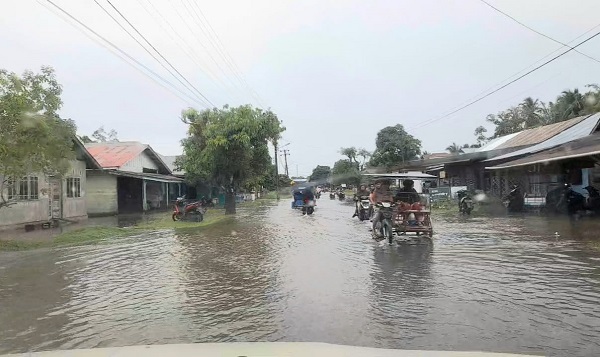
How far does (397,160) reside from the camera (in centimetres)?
5809

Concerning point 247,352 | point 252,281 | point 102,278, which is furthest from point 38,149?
point 247,352

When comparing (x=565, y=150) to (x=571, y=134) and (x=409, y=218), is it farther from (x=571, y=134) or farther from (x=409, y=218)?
(x=409, y=218)

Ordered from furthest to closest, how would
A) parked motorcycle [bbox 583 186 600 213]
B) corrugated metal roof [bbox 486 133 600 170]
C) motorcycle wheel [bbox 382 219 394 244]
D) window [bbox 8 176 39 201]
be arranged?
1. parked motorcycle [bbox 583 186 600 213]
2. window [bbox 8 176 39 201]
3. corrugated metal roof [bbox 486 133 600 170]
4. motorcycle wheel [bbox 382 219 394 244]

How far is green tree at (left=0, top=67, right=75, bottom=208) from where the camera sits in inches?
523

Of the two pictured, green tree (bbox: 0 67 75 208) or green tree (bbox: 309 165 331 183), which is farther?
green tree (bbox: 309 165 331 183)

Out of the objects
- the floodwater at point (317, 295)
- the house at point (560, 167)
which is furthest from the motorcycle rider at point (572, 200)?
the floodwater at point (317, 295)

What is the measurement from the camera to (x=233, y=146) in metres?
26.6

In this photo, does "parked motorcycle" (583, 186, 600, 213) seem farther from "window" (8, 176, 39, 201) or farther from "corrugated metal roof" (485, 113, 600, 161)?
"window" (8, 176, 39, 201)

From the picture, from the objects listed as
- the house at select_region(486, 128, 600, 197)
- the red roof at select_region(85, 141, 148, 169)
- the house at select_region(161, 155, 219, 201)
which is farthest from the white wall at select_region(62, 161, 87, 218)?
the house at select_region(486, 128, 600, 197)

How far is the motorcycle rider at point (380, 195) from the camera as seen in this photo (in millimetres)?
14281

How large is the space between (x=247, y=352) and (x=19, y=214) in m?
18.5

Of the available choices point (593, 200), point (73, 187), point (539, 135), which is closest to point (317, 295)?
point (593, 200)

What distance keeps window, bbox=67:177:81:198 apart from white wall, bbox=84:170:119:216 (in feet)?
10.00

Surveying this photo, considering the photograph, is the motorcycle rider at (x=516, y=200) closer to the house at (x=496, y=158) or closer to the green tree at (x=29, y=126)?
the house at (x=496, y=158)
